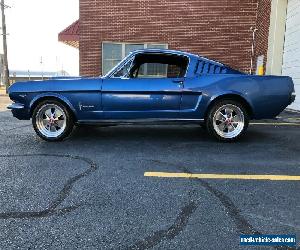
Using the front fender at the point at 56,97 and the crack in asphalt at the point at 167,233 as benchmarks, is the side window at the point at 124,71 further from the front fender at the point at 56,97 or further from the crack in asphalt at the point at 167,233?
the crack in asphalt at the point at 167,233

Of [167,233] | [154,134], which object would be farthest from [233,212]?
[154,134]

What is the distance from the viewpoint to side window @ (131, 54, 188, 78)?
5.34 meters

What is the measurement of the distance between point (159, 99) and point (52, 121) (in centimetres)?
192

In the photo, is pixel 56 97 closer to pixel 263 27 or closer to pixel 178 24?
pixel 263 27

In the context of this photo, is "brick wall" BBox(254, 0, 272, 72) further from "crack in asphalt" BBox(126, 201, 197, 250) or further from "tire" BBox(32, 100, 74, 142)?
"crack in asphalt" BBox(126, 201, 197, 250)

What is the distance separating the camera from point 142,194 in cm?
291

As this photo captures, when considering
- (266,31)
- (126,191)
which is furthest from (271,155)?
(266,31)

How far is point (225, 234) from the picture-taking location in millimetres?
2199

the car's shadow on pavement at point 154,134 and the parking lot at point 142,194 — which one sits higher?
the parking lot at point 142,194

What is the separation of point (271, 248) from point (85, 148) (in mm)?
3363

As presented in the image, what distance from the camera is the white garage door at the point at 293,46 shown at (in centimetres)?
941

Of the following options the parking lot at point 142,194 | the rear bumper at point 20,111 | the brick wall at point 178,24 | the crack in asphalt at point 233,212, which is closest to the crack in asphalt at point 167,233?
the parking lot at point 142,194

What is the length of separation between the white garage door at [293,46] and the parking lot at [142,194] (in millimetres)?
5025

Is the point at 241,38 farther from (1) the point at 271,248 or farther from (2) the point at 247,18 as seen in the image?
(1) the point at 271,248
